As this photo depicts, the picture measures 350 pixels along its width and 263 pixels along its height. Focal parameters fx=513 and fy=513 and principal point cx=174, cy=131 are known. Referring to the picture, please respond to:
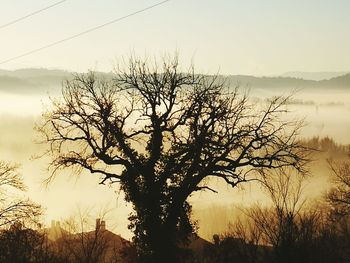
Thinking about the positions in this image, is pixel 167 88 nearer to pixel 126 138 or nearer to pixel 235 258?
pixel 126 138

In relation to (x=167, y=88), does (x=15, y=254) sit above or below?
below

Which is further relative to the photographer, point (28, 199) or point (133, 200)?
point (28, 199)

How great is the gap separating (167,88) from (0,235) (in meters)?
16.0

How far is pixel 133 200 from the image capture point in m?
30.0

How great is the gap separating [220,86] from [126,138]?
629 centimetres

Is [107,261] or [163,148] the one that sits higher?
[163,148]

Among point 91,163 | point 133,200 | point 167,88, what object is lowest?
point 133,200

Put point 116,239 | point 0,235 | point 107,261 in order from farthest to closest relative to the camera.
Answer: point 116,239
point 107,261
point 0,235

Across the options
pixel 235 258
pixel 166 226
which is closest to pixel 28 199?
pixel 166 226

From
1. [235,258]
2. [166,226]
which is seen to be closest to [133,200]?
[166,226]

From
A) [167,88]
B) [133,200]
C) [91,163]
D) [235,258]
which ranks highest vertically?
[167,88]

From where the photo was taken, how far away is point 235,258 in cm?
4572

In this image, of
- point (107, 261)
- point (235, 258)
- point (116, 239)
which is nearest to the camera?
point (235, 258)

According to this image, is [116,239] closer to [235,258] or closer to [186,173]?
[235,258]
